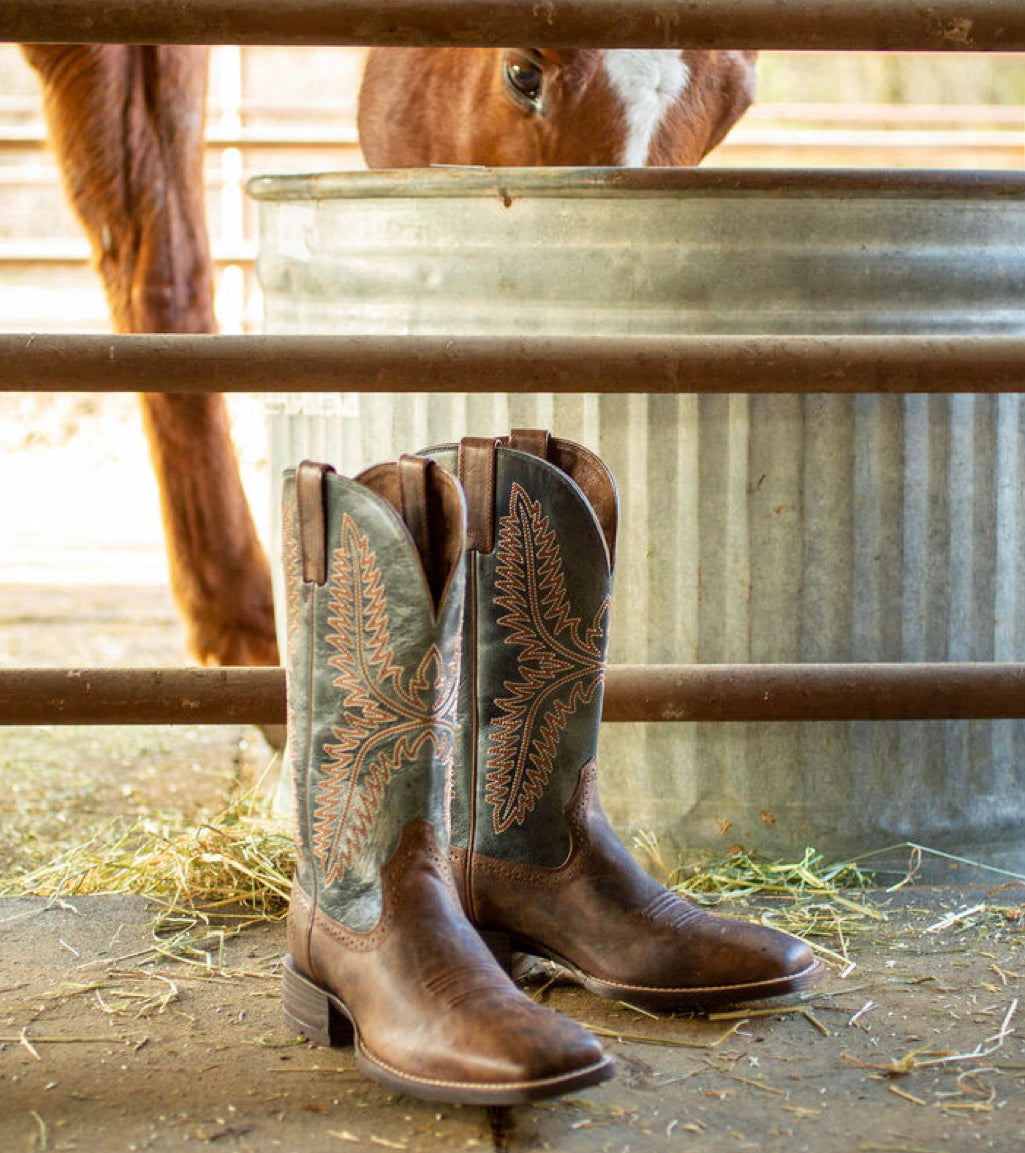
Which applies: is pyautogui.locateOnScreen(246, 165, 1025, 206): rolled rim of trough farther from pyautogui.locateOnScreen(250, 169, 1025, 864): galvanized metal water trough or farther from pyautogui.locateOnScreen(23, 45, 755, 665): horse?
pyautogui.locateOnScreen(23, 45, 755, 665): horse

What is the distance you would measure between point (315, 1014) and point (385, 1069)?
119mm

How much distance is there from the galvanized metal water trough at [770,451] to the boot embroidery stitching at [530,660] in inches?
18.4

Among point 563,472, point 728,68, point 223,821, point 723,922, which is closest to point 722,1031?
point 723,922

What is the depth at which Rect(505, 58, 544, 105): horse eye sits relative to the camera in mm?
2246

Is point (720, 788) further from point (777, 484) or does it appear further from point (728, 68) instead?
point (728, 68)

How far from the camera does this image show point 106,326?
263 inches

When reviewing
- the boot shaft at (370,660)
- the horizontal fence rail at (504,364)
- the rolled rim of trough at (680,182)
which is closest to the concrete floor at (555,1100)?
the boot shaft at (370,660)

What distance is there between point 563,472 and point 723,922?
1.31 feet

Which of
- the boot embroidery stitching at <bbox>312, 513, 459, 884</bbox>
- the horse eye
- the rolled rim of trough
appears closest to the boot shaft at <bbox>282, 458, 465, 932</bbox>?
the boot embroidery stitching at <bbox>312, 513, 459, 884</bbox>

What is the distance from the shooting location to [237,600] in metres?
2.45

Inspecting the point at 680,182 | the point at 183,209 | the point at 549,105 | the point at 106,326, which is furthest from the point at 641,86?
the point at 106,326

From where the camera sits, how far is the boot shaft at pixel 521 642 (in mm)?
1152

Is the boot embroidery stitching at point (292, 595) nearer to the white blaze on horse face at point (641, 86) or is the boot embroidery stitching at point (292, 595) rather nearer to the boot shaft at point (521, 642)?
the boot shaft at point (521, 642)

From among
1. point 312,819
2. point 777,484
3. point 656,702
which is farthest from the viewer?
point 777,484
